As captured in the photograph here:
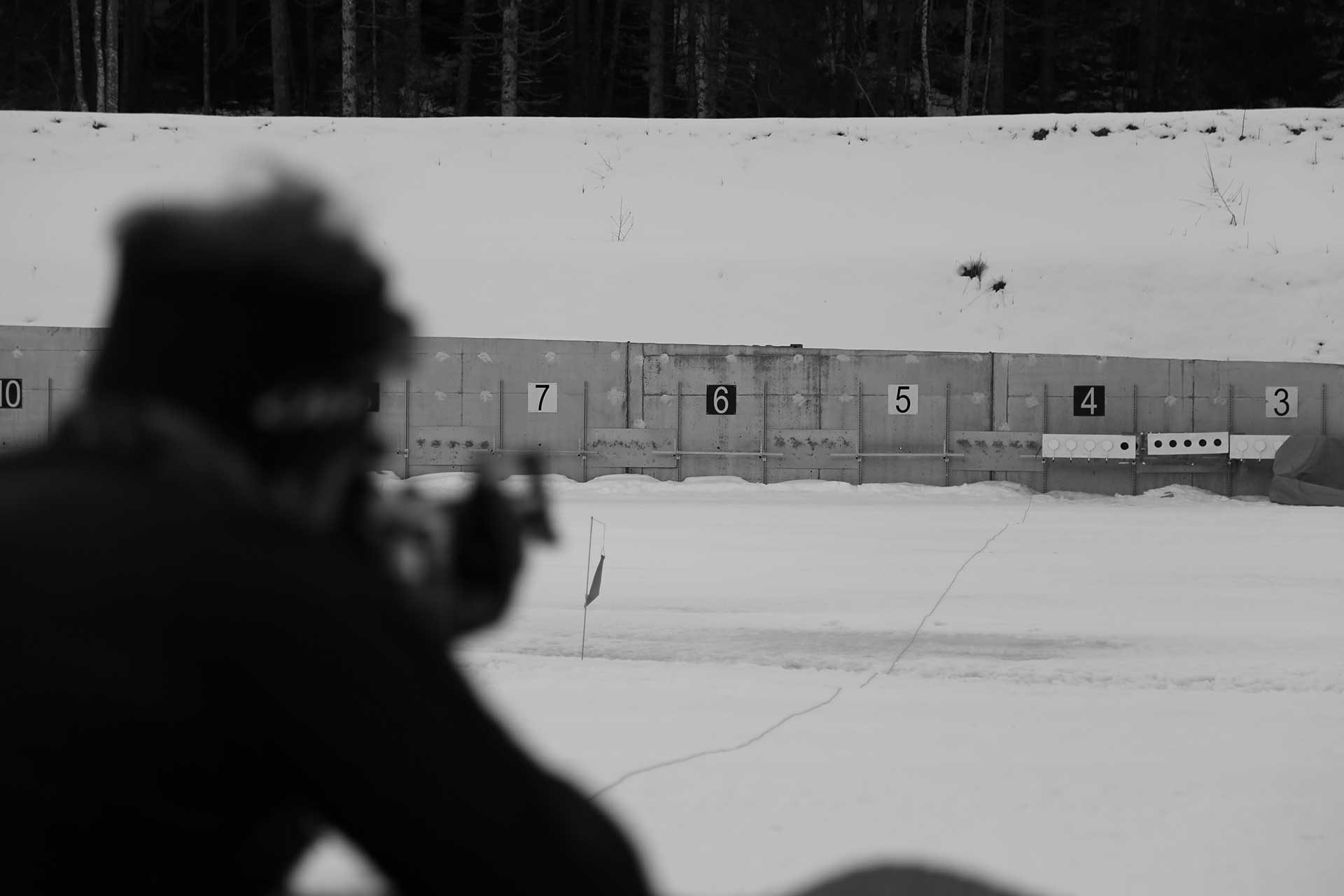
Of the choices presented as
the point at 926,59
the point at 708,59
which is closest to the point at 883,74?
the point at 926,59

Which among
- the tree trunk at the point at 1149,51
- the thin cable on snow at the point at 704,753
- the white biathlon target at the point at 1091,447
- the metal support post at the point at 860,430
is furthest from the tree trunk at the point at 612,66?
the thin cable on snow at the point at 704,753

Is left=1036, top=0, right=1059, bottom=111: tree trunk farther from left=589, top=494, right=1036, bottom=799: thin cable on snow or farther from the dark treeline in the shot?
left=589, top=494, right=1036, bottom=799: thin cable on snow

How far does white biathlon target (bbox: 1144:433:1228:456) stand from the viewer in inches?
737

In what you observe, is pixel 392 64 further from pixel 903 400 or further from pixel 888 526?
pixel 888 526

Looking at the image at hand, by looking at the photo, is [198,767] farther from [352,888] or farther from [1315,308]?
[1315,308]

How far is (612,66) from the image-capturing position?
45344mm

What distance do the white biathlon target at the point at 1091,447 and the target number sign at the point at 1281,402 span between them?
1810mm

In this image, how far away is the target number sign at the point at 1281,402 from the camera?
18.8 meters

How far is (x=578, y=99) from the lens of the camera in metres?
44.3

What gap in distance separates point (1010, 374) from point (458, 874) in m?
18.8

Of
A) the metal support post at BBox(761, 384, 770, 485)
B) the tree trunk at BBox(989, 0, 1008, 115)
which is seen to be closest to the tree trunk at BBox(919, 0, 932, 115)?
the tree trunk at BBox(989, 0, 1008, 115)

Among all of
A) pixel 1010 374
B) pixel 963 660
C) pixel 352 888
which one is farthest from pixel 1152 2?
pixel 352 888

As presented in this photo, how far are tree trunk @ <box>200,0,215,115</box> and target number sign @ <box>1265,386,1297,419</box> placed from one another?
33951 millimetres

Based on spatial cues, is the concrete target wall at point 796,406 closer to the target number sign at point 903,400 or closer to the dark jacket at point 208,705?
the target number sign at point 903,400
